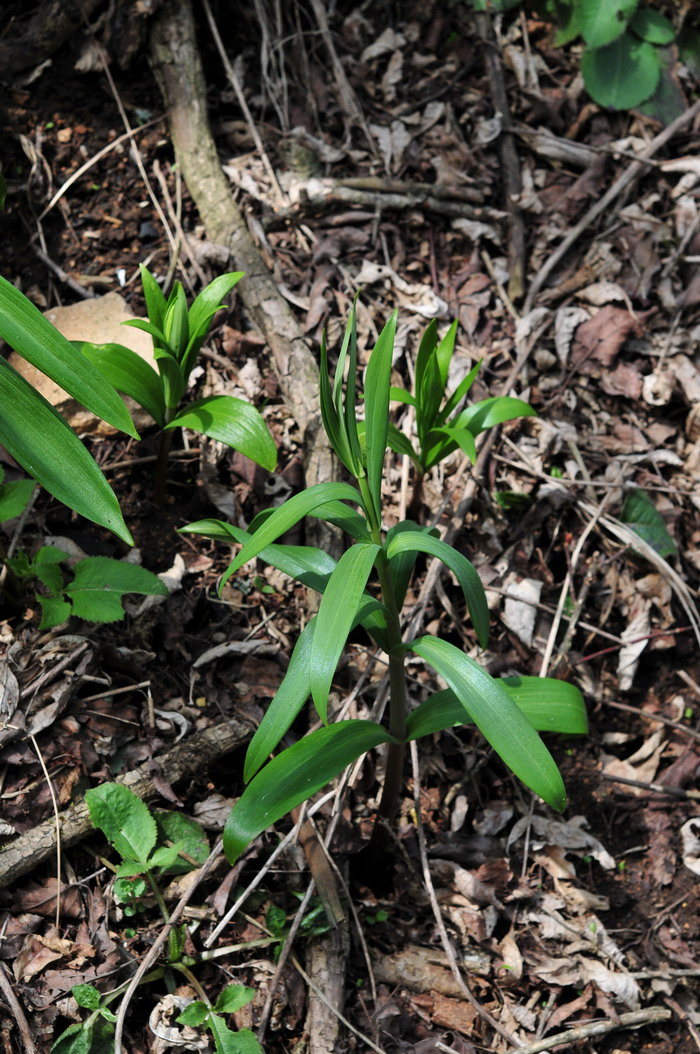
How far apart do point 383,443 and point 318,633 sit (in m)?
0.39

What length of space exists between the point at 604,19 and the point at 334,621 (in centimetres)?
282

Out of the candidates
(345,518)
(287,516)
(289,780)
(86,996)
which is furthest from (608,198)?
(86,996)

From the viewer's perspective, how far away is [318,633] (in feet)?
3.98

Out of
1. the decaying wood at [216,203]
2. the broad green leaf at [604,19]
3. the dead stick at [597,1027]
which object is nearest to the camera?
the dead stick at [597,1027]

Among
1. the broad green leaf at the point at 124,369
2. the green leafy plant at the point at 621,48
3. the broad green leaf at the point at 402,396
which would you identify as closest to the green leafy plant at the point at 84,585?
the broad green leaf at the point at 124,369

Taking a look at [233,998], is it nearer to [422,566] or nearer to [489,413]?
[422,566]

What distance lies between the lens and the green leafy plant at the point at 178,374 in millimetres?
1841

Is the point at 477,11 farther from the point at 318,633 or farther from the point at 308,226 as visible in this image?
the point at 318,633

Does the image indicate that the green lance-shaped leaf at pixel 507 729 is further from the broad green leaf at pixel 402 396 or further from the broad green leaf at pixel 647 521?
the broad green leaf at pixel 647 521

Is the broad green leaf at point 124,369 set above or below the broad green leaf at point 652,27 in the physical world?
below

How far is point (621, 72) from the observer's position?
299cm

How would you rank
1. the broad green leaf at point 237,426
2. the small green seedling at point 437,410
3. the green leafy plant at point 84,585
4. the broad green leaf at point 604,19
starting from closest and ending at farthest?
the green leafy plant at point 84,585
the broad green leaf at point 237,426
the small green seedling at point 437,410
the broad green leaf at point 604,19

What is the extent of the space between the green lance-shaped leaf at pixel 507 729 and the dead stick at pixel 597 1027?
65 centimetres

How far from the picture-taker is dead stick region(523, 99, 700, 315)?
275cm
